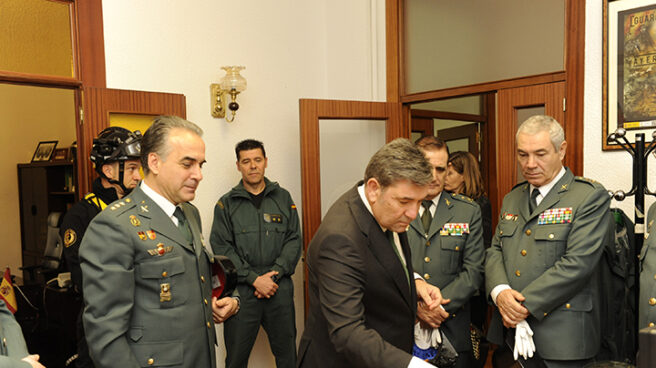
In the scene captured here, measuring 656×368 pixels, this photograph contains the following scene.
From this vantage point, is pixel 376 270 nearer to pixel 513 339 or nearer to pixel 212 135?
pixel 513 339

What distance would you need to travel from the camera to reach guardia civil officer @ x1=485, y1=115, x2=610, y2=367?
2146 mm

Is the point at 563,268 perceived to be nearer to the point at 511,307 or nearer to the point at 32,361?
the point at 511,307

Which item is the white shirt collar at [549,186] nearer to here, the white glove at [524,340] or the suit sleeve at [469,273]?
the suit sleeve at [469,273]

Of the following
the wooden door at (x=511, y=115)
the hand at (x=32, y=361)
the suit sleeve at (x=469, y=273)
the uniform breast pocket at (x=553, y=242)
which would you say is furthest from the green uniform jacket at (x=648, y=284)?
the hand at (x=32, y=361)

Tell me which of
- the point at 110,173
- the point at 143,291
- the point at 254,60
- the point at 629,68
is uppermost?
the point at 254,60

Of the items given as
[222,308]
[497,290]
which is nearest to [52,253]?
[222,308]

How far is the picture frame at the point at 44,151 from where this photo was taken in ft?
20.7

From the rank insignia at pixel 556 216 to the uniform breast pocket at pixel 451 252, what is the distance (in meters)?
0.43

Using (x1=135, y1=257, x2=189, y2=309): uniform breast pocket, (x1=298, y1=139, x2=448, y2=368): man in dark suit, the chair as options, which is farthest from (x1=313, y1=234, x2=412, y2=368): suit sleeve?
the chair

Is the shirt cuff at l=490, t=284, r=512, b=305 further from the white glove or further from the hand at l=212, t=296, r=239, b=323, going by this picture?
the hand at l=212, t=296, r=239, b=323

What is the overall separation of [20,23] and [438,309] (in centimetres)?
277

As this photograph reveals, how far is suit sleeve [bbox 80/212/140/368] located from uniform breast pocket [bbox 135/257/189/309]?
0.05 metres

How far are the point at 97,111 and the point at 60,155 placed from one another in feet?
12.2

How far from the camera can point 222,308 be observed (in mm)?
2066
